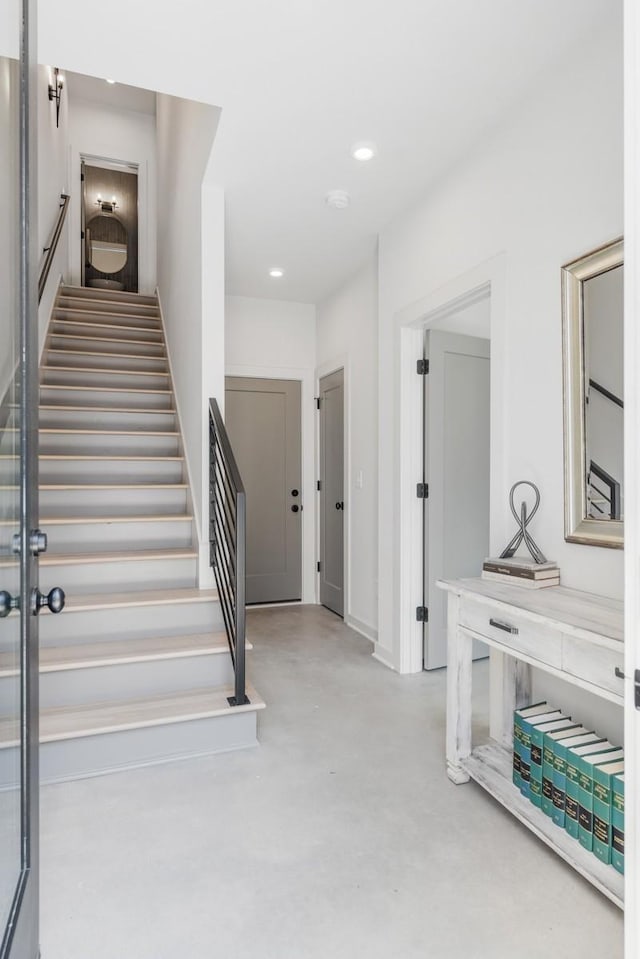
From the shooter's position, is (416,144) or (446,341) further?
(446,341)

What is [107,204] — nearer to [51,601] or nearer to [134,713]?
[134,713]

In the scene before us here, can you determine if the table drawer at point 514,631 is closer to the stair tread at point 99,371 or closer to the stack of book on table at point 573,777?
the stack of book on table at point 573,777

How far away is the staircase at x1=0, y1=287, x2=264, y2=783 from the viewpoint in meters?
2.31

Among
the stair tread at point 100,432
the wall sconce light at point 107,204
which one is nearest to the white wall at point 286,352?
the stair tread at point 100,432

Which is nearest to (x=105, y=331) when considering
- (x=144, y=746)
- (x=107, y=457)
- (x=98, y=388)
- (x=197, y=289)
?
(x=98, y=388)

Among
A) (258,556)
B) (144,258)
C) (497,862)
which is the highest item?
(144,258)

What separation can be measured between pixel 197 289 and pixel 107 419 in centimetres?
133

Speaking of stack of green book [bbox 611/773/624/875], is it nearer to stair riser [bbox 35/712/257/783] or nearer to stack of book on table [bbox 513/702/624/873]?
stack of book on table [bbox 513/702/624/873]

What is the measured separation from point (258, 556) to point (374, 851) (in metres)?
3.26

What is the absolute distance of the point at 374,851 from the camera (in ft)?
5.89

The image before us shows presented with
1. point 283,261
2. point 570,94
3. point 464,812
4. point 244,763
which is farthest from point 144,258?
point 464,812

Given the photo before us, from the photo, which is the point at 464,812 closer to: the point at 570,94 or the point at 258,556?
the point at 570,94

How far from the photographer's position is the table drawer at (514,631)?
1688mm

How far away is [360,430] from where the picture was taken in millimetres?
4270
